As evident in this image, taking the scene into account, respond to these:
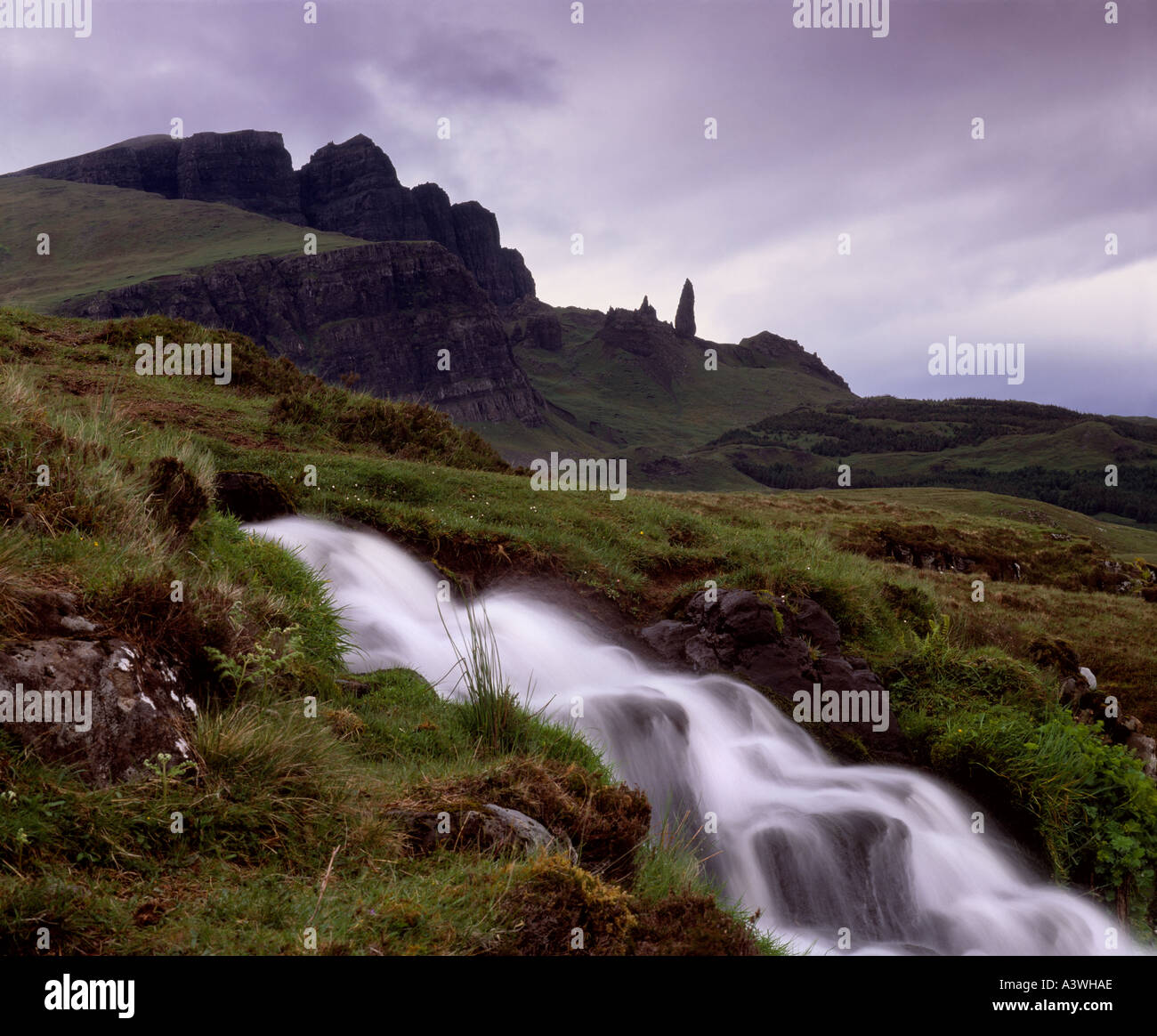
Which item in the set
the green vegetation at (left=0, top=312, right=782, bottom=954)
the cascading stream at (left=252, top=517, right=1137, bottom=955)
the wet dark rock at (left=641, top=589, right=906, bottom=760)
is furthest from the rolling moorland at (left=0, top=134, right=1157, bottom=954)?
the cascading stream at (left=252, top=517, right=1137, bottom=955)

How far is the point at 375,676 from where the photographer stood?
777cm

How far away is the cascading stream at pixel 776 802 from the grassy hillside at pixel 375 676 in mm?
807

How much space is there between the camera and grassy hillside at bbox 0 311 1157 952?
3.65 metres

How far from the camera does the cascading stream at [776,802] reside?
290 inches

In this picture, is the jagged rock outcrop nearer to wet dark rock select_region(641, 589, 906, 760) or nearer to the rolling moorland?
the rolling moorland

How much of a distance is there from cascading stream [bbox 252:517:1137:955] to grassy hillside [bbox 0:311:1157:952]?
807 millimetres

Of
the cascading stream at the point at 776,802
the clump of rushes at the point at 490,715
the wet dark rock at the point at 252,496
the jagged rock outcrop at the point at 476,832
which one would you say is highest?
the wet dark rock at the point at 252,496

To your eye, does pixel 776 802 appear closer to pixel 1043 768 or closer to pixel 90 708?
pixel 1043 768

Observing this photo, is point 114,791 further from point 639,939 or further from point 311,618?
point 311,618

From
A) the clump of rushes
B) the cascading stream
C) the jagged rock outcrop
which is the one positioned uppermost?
the clump of rushes

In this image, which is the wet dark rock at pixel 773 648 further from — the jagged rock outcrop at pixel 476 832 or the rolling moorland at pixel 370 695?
the jagged rock outcrop at pixel 476 832

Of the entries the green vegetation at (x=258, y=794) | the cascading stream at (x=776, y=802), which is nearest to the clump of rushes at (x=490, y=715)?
the green vegetation at (x=258, y=794)
